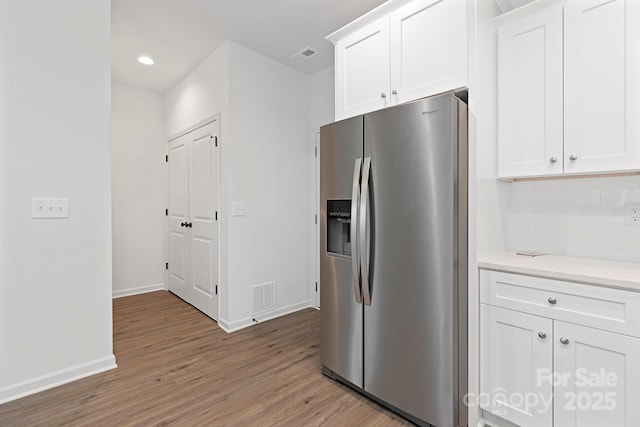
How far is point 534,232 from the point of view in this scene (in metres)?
2.03

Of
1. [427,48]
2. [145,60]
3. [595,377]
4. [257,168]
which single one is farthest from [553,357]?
[145,60]

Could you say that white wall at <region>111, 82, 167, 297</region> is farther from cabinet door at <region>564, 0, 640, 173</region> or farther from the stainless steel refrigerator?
cabinet door at <region>564, 0, 640, 173</region>

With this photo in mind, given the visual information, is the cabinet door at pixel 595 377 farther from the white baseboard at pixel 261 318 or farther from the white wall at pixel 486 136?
the white baseboard at pixel 261 318

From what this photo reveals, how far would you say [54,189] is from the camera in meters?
2.06

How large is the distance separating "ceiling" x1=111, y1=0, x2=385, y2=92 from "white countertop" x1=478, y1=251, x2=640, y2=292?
6.69 feet

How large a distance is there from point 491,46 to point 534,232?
120cm

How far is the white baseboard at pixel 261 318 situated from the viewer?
9.82 ft

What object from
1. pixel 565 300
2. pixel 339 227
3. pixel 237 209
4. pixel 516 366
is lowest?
pixel 516 366

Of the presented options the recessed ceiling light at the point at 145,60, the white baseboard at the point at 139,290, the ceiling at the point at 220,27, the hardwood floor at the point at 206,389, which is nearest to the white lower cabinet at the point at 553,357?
the hardwood floor at the point at 206,389

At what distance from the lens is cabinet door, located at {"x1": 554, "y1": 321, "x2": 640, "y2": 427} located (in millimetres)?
1283

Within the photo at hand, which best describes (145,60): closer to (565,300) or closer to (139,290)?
(139,290)

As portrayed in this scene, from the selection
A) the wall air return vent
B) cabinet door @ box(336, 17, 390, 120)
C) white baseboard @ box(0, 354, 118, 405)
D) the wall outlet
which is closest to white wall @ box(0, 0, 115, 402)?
white baseboard @ box(0, 354, 118, 405)

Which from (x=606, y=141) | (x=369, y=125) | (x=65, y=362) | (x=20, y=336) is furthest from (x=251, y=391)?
(x=606, y=141)

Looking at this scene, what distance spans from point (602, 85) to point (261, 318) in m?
3.17
